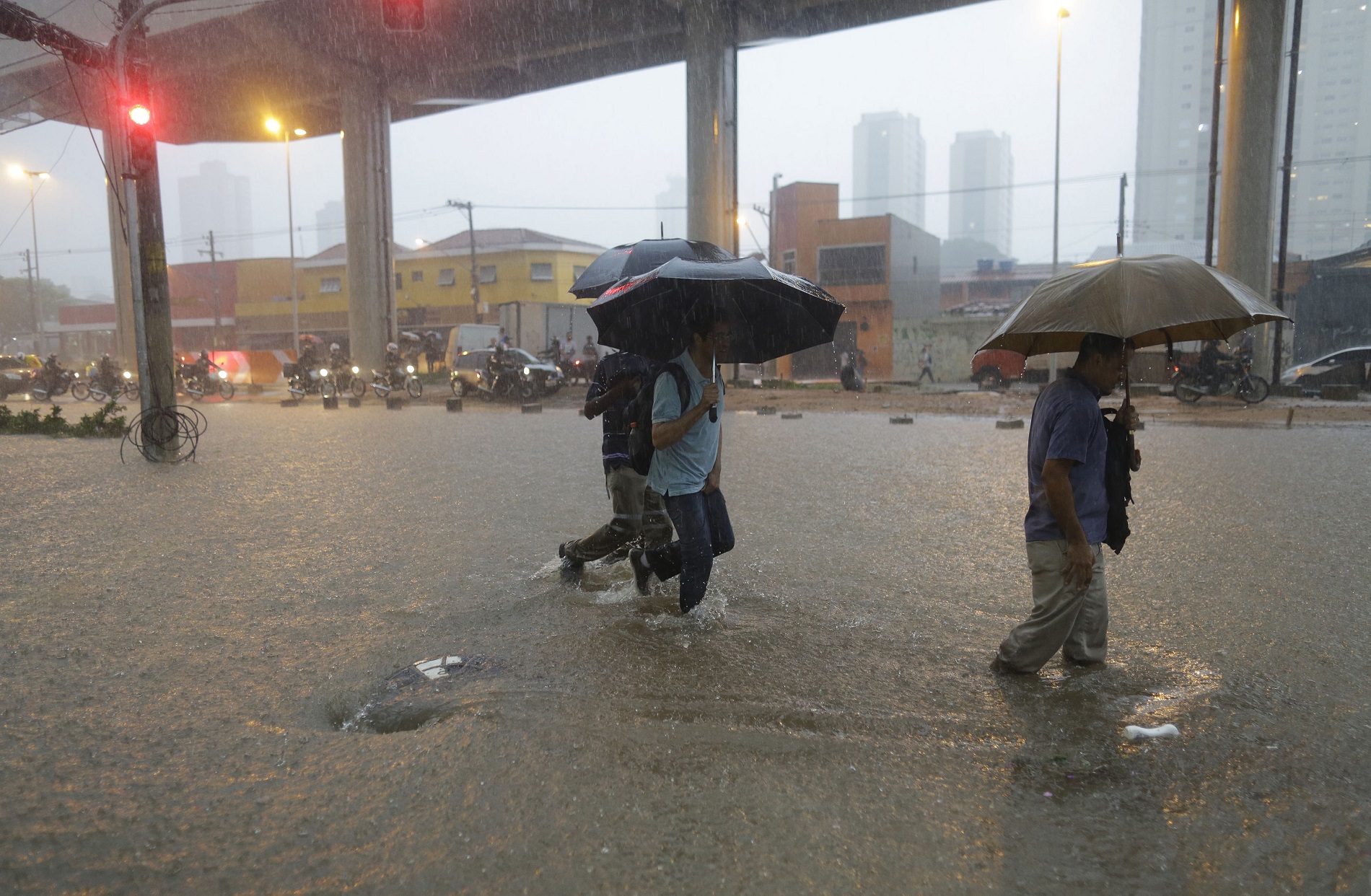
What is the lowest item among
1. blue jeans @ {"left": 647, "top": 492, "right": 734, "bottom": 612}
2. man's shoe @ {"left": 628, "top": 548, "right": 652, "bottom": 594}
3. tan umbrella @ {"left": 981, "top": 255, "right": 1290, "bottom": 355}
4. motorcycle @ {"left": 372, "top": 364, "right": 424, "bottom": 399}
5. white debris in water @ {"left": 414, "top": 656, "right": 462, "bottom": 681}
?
Answer: white debris in water @ {"left": 414, "top": 656, "right": 462, "bottom": 681}

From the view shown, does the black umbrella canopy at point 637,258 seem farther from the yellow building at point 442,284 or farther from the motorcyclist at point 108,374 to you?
the yellow building at point 442,284

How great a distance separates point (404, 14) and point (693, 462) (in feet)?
27.1

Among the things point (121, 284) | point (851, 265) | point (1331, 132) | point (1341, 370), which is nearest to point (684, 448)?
point (1341, 370)

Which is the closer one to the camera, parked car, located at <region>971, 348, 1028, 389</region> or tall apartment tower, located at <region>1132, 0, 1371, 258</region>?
parked car, located at <region>971, 348, 1028, 389</region>

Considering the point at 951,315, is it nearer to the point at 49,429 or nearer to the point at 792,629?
the point at 49,429

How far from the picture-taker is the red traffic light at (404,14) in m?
9.93

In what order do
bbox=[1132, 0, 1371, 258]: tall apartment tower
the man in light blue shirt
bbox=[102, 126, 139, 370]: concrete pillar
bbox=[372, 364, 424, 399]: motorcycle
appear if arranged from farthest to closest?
bbox=[1132, 0, 1371, 258]: tall apartment tower < bbox=[102, 126, 139, 370]: concrete pillar < bbox=[372, 364, 424, 399]: motorcycle < the man in light blue shirt

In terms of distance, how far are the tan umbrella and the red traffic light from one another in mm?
8781

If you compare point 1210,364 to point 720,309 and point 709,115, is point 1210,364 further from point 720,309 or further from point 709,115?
point 720,309

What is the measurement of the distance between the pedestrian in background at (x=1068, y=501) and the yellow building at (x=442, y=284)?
4493 cm

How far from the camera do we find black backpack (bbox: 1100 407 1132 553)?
358 cm

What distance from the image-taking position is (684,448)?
4113 millimetres

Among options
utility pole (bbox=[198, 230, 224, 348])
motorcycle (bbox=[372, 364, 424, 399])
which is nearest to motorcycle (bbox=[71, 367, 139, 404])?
motorcycle (bbox=[372, 364, 424, 399])

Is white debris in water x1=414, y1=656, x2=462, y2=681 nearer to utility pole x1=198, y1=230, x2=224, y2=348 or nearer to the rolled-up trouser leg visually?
the rolled-up trouser leg
